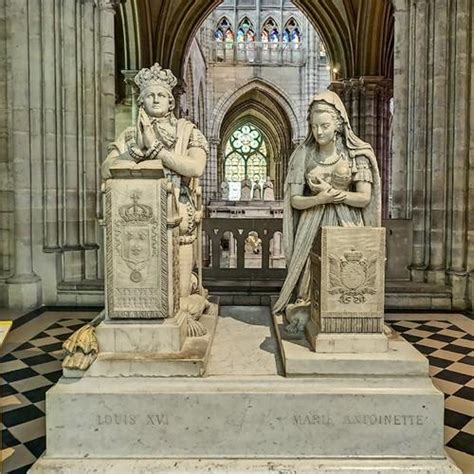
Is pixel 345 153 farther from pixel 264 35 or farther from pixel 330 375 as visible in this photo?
pixel 264 35

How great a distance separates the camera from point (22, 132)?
19.7 ft

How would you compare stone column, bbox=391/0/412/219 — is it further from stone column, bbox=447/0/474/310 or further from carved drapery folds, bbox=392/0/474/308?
stone column, bbox=447/0/474/310

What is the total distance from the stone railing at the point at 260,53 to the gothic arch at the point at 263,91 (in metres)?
1.34

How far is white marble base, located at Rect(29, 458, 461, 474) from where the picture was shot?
239 cm

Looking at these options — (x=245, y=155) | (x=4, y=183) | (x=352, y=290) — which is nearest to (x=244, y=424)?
(x=352, y=290)

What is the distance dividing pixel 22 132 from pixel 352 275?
16.5 ft

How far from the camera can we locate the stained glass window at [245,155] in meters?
33.8

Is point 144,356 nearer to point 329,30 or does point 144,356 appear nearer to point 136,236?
point 136,236

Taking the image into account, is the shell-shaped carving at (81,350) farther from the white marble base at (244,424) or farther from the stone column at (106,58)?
the stone column at (106,58)

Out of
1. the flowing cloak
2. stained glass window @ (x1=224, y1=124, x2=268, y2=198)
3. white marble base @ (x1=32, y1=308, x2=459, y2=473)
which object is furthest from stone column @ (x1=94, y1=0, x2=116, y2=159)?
stained glass window @ (x1=224, y1=124, x2=268, y2=198)

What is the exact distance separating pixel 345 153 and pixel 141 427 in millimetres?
2139

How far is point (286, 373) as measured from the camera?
2654mm

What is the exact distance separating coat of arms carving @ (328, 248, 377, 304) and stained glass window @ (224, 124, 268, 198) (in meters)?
31.3

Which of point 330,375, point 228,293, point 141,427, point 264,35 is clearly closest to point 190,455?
point 141,427
